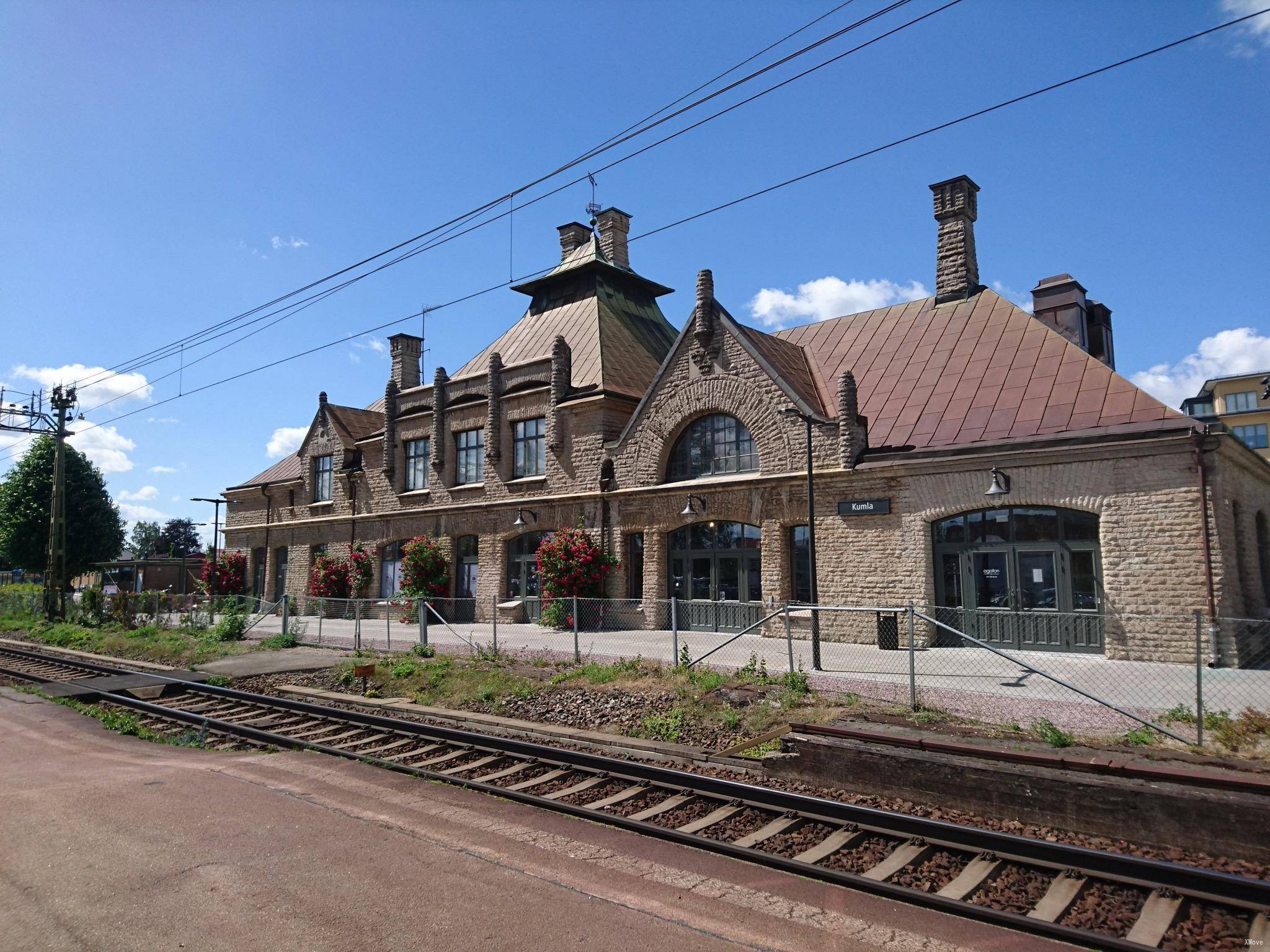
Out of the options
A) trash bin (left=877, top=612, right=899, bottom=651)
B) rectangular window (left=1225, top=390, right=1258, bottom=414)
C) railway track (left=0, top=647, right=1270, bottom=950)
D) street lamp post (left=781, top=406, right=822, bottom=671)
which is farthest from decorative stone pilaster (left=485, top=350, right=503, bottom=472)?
rectangular window (left=1225, top=390, right=1258, bottom=414)

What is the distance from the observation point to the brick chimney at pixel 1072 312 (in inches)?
816

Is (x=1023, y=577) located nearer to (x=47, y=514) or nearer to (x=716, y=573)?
(x=716, y=573)

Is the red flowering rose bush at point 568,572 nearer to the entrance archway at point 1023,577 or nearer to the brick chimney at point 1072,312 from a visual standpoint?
the entrance archway at point 1023,577

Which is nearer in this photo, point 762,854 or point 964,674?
point 762,854

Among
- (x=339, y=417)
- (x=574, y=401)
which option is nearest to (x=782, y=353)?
(x=574, y=401)

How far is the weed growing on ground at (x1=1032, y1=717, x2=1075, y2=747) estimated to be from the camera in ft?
28.8

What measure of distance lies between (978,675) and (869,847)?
303 inches

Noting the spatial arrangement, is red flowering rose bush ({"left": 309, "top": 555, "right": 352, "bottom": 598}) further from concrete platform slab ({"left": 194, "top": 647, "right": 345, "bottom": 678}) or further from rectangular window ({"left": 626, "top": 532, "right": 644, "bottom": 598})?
rectangular window ({"left": 626, "top": 532, "right": 644, "bottom": 598})

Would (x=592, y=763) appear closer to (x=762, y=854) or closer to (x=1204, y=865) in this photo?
(x=762, y=854)

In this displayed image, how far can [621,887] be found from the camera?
5867 millimetres

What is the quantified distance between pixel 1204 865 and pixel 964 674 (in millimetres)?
7158

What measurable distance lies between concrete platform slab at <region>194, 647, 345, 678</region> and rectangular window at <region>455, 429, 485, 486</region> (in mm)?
9154

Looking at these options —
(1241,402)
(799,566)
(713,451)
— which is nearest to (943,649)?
(799,566)

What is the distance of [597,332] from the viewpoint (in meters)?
28.3
